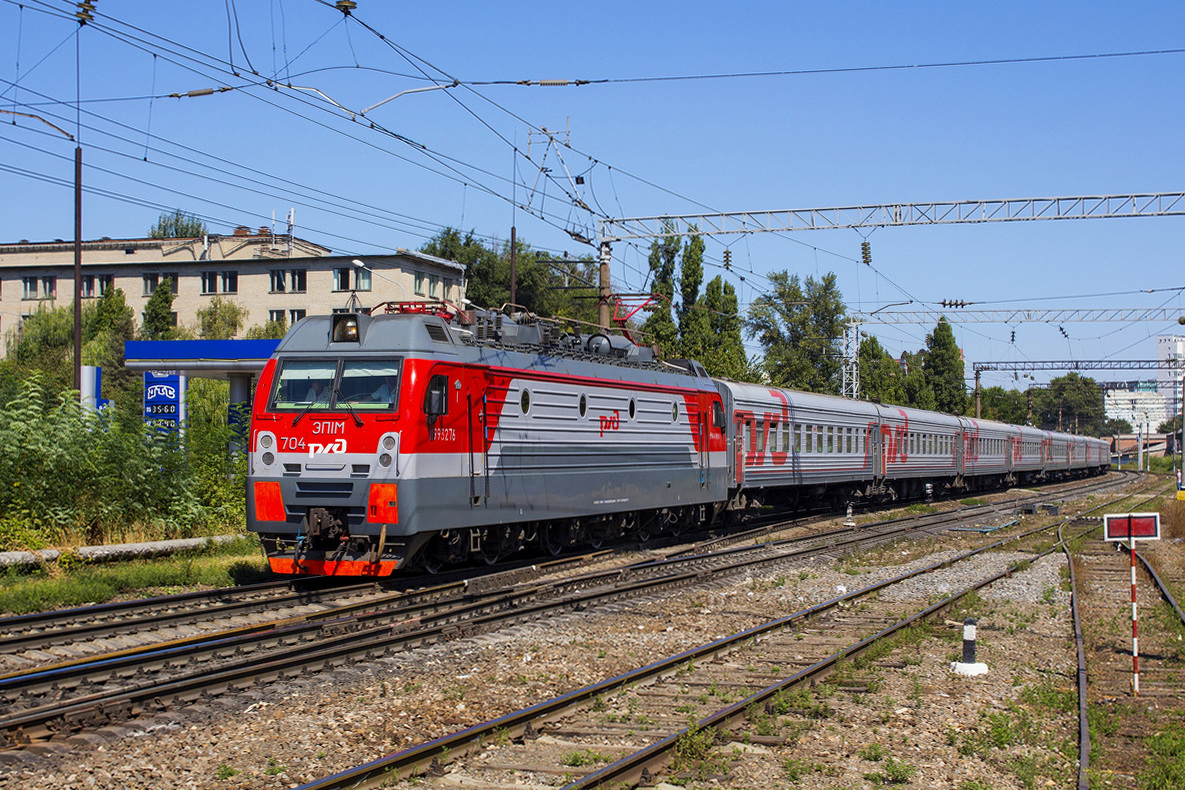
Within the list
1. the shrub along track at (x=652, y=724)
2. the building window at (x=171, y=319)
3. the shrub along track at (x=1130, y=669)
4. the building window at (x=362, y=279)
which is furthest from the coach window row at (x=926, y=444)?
the building window at (x=171, y=319)

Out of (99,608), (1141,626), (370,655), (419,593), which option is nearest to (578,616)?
(419,593)

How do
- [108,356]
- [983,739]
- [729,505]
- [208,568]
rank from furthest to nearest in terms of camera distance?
[108,356] < [729,505] < [208,568] < [983,739]

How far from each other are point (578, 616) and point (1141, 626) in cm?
757

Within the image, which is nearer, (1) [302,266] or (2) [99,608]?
(2) [99,608]

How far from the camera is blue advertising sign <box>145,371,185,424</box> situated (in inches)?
960

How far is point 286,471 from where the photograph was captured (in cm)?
1335

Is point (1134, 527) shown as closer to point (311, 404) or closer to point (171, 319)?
point (311, 404)

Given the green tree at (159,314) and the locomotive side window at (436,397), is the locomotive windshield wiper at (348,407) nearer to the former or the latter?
the locomotive side window at (436,397)

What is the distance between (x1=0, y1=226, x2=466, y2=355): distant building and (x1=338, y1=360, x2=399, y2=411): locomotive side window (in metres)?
42.0

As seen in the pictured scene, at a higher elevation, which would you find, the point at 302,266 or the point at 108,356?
the point at 302,266

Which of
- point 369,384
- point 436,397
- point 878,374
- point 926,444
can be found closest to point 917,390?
point 878,374

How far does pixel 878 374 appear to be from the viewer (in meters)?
78.8

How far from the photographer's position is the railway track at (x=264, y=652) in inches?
304

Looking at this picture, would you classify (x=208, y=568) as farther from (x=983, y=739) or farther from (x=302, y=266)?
(x=302, y=266)
